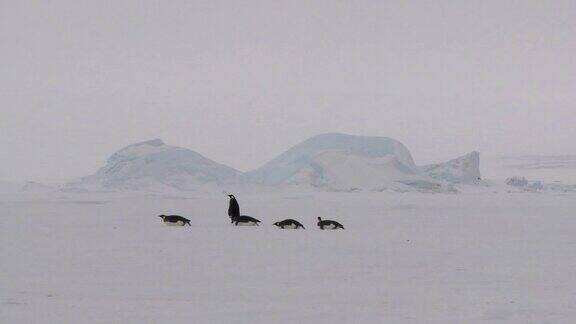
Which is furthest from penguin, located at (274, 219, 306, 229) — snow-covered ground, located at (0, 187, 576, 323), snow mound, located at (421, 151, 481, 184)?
snow mound, located at (421, 151, 481, 184)

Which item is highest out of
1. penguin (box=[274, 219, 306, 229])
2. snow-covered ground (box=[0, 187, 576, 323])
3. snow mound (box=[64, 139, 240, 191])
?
snow mound (box=[64, 139, 240, 191])

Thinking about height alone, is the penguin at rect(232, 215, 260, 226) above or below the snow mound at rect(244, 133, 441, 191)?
below

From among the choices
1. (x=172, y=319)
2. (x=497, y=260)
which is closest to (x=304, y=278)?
(x=172, y=319)

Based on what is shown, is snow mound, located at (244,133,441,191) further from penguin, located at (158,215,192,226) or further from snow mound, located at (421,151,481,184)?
penguin, located at (158,215,192,226)

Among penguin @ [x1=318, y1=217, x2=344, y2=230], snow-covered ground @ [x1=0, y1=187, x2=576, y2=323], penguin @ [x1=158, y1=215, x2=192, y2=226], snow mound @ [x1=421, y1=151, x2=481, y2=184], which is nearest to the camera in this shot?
snow-covered ground @ [x1=0, y1=187, x2=576, y2=323]

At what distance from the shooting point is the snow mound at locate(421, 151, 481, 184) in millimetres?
59069

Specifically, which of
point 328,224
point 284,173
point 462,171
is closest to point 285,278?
point 328,224

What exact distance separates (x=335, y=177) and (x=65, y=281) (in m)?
46.2

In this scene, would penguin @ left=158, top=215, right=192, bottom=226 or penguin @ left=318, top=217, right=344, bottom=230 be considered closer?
penguin @ left=318, top=217, right=344, bottom=230

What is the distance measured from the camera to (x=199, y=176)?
53.7 m

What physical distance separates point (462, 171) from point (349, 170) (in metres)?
11.1

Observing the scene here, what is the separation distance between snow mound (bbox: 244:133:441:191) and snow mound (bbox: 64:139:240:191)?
9.90 feet

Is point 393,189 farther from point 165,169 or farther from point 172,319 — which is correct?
point 172,319

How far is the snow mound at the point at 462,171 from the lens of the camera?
59.1 meters
